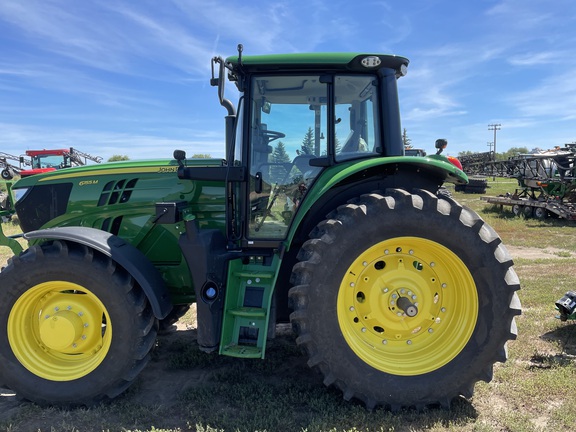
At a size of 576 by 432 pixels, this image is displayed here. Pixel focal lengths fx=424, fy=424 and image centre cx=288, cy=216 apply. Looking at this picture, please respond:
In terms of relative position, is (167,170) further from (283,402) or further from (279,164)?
(283,402)

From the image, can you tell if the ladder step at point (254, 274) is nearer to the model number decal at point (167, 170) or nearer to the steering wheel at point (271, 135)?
the steering wheel at point (271, 135)

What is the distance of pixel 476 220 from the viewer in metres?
3.08

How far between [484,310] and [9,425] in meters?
3.44

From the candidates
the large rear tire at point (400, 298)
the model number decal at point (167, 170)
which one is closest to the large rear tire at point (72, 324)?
the model number decal at point (167, 170)

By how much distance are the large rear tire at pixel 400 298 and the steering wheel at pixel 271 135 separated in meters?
0.81

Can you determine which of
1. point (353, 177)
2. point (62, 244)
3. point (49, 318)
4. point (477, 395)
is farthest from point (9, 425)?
point (477, 395)

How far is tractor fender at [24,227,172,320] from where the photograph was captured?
3.19 meters

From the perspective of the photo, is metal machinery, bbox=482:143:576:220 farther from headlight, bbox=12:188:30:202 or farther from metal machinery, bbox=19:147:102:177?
metal machinery, bbox=19:147:102:177

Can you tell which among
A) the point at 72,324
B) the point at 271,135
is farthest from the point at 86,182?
the point at 271,135

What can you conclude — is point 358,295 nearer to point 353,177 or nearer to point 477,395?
point 353,177

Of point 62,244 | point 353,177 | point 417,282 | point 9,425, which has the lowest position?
point 9,425

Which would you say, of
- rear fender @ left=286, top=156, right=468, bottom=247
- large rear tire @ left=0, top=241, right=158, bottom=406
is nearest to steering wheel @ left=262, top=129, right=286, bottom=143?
rear fender @ left=286, top=156, right=468, bottom=247

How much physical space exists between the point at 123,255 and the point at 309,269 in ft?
4.69

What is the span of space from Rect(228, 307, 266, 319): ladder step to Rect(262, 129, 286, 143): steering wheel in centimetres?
135
